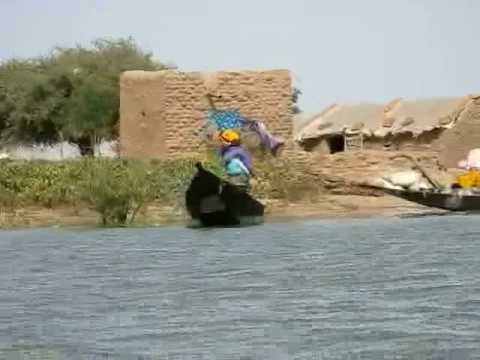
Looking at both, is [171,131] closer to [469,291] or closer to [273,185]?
[273,185]

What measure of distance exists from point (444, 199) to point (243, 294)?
37.4 ft

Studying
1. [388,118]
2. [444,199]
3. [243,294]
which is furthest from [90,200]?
[388,118]

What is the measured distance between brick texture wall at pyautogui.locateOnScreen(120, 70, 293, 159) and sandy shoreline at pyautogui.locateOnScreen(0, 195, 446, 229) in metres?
1.89

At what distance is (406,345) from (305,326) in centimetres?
125

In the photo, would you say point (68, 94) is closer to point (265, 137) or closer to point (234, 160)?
point (265, 137)

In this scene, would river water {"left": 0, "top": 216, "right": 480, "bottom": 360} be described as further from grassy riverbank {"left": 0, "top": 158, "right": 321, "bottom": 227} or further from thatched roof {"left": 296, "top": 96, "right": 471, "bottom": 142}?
thatched roof {"left": 296, "top": 96, "right": 471, "bottom": 142}

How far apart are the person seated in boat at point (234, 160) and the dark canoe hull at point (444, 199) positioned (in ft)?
8.80

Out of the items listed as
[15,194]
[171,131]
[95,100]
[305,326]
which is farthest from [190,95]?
[305,326]

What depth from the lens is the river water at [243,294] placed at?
10.3 meters

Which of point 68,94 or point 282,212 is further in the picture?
point 68,94

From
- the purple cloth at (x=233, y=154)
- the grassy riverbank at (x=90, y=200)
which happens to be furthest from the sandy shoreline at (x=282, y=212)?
the purple cloth at (x=233, y=154)

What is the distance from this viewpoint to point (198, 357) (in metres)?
9.87

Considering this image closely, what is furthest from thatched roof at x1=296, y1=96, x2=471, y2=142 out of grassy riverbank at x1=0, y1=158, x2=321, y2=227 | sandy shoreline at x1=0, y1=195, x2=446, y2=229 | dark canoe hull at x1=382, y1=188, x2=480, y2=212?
dark canoe hull at x1=382, y1=188, x2=480, y2=212

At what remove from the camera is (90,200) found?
23.0 meters
